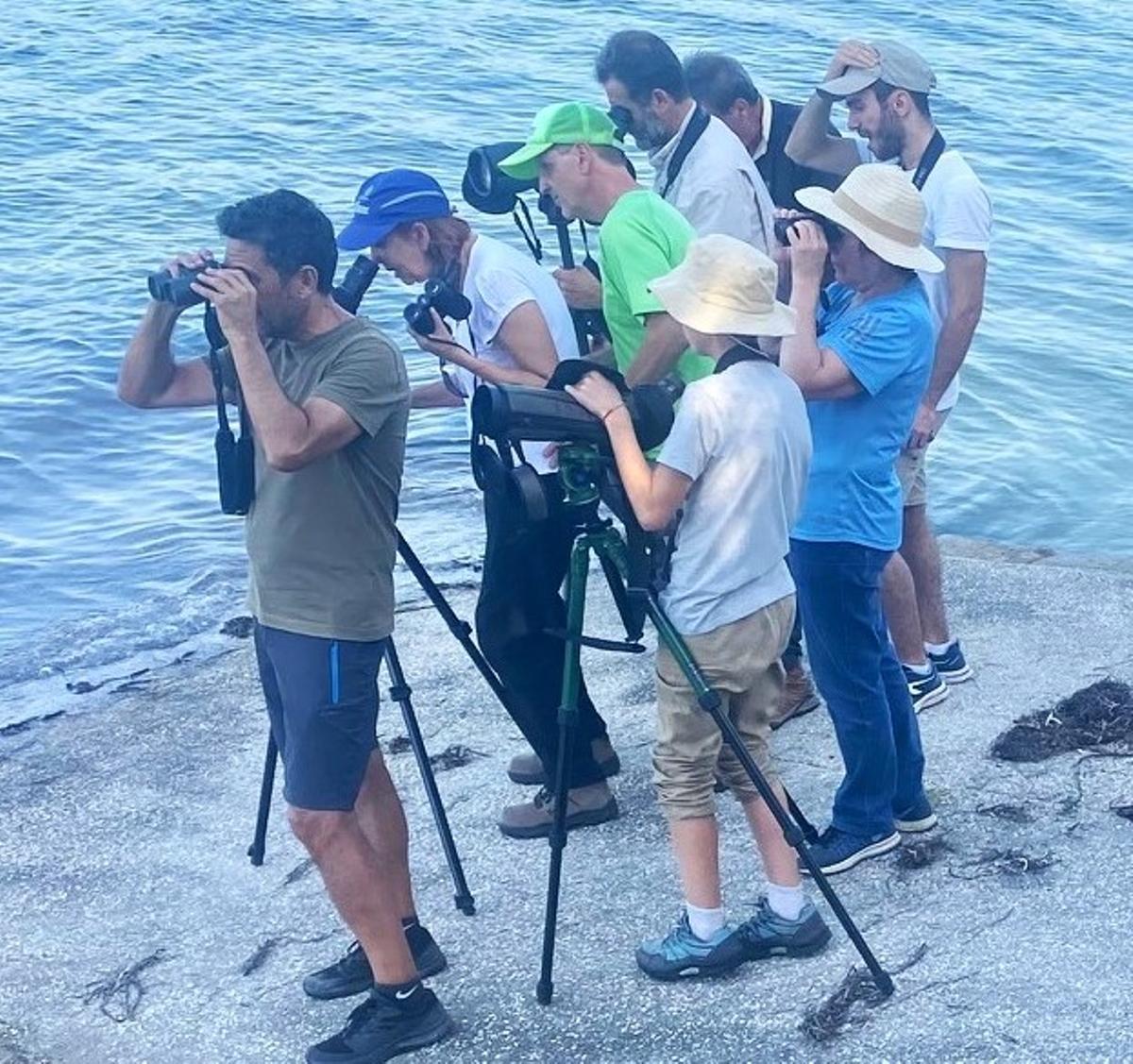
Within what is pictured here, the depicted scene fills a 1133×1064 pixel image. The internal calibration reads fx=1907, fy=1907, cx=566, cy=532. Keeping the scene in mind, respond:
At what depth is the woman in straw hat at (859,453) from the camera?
4633 mm

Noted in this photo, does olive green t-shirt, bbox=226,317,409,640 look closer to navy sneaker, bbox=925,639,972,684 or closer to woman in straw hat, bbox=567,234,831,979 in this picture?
woman in straw hat, bbox=567,234,831,979

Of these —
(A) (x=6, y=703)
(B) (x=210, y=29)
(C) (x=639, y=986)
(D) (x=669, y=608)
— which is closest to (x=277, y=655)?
(D) (x=669, y=608)

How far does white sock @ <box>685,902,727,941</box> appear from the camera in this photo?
14.8 ft

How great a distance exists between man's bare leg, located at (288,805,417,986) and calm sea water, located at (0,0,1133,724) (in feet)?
11.3

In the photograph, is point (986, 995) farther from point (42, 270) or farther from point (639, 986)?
point (42, 270)

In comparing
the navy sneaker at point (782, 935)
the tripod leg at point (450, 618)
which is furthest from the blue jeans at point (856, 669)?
the tripod leg at point (450, 618)

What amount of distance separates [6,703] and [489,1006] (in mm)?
3389

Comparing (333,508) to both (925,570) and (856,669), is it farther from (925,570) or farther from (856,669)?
(925,570)

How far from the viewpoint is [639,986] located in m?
4.54

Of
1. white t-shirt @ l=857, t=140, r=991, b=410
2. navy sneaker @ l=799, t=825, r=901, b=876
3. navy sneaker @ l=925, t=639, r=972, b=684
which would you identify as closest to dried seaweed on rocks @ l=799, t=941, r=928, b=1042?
navy sneaker @ l=799, t=825, r=901, b=876

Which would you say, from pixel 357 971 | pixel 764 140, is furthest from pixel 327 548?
pixel 764 140

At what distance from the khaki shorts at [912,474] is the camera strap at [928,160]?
703mm

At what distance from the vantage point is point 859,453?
15.7 ft

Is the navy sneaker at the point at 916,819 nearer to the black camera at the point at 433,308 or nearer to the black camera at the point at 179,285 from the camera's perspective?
the black camera at the point at 433,308
